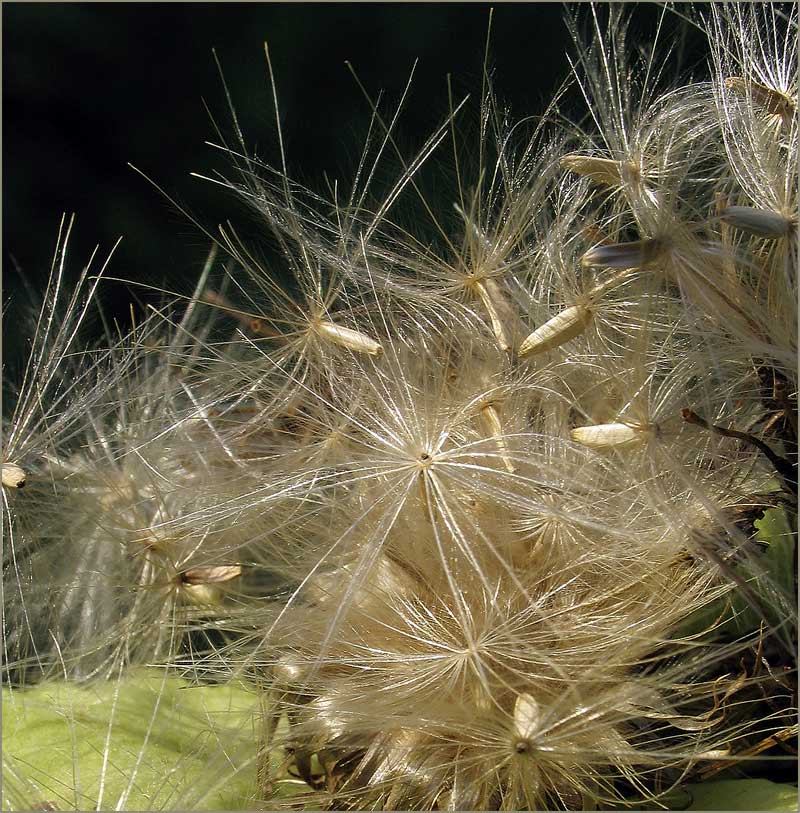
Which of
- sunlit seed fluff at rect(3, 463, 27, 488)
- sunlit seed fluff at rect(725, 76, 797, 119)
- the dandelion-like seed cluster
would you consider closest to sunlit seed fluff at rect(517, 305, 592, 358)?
the dandelion-like seed cluster

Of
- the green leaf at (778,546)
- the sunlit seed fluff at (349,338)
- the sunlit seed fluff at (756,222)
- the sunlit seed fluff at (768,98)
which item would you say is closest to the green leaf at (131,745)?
the sunlit seed fluff at (349,338)

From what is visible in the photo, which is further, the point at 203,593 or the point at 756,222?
the point at 203,593

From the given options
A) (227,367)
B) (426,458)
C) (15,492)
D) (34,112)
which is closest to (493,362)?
(426,458)

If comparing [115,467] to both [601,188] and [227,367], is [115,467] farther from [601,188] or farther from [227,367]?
[601,188]

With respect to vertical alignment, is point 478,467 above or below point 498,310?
below

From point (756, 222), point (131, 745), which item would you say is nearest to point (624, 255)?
point (756, 222)

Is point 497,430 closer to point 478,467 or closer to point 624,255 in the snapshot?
point 478,467

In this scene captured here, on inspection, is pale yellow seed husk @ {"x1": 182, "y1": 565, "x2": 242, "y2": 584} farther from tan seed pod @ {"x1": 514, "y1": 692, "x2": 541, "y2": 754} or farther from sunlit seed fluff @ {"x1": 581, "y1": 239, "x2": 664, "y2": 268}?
sunlit seed fluff @ {"x1": 581, "y1": 239, "x2": 664, "y2": 268}
